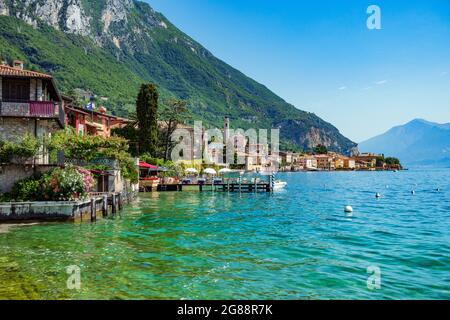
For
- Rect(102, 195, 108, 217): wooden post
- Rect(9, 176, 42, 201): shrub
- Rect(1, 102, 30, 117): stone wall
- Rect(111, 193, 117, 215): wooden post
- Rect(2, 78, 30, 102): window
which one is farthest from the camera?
Rect(111, 193, 117, 215): wooden post

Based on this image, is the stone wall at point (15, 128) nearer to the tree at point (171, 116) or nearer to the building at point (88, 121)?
the building at point (88, 121)

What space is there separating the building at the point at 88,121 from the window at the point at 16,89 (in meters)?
20.0

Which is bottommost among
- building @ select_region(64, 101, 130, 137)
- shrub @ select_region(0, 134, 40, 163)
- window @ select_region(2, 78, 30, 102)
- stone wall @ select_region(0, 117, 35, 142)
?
shrub @ select_region(0, 134, 40, 163)

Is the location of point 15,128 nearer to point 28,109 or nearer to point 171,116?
point 28,109

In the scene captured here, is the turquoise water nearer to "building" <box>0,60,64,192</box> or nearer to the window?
"building" <box>0,60,64,192</box>

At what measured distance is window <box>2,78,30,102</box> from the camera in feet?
96.5

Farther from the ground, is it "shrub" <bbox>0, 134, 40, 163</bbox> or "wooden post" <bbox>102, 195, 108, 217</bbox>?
"shrub" <bbox>0, 134, 40, 163</bbox>

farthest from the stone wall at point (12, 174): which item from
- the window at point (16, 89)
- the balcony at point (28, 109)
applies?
the window at point (16, 89)

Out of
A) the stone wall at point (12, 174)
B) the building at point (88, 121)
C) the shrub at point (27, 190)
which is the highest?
Answer: the building at point (88, 121)

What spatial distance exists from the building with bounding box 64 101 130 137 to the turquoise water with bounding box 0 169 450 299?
2835 cm

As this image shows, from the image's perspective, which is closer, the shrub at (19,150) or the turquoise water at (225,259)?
the turquoise water at (225,259)

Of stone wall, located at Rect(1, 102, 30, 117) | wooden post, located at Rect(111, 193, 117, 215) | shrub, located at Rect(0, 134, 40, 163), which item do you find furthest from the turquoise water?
stone wall, located at Rect(1, 102, 30, 117)

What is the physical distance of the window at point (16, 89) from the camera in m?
29.4
